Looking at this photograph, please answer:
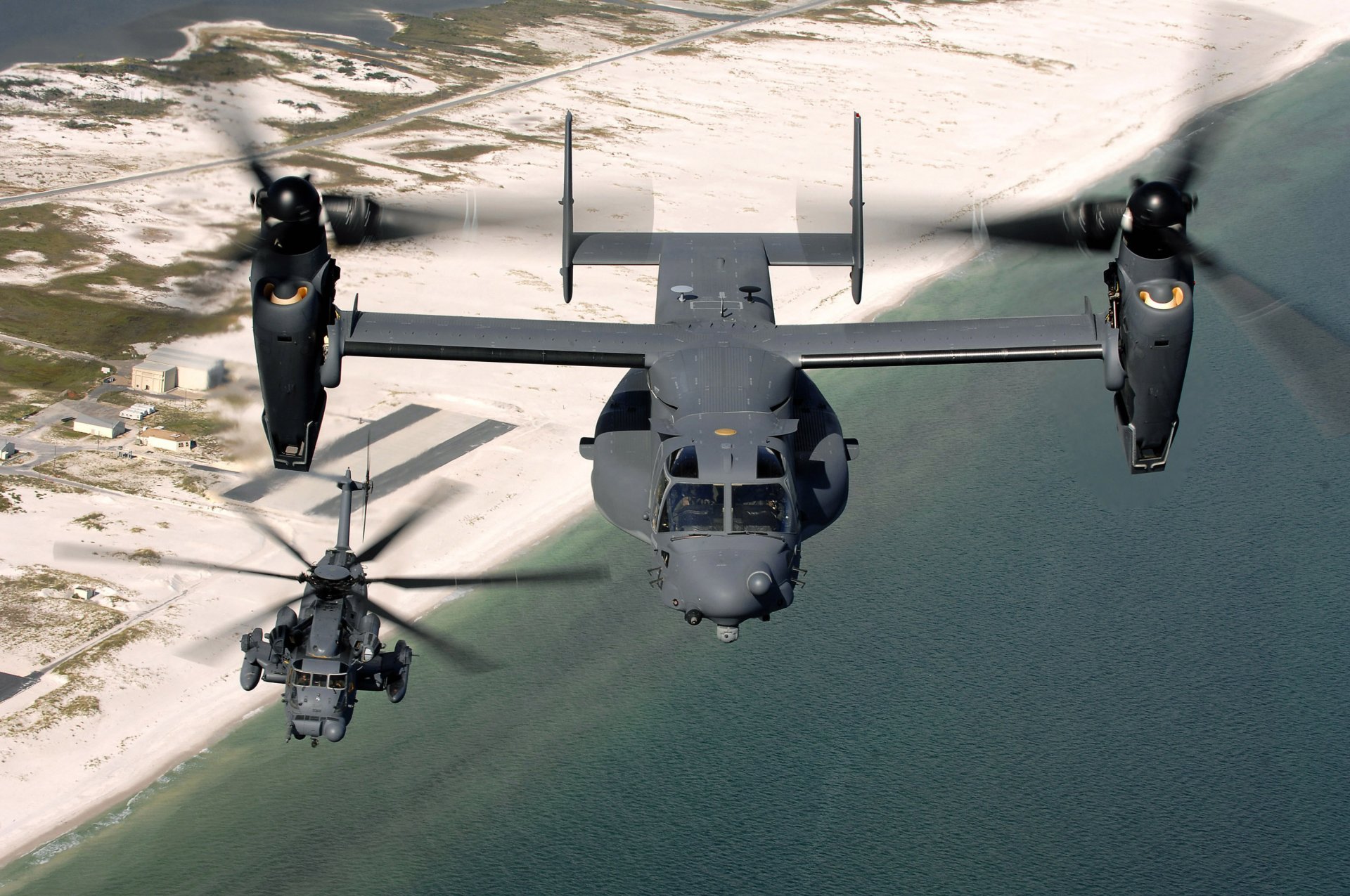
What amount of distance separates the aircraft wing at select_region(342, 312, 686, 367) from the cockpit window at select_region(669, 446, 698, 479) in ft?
12.1

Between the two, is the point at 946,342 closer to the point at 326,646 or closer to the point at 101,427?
the point at 326,646

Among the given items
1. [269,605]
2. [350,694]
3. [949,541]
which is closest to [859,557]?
[949,541]

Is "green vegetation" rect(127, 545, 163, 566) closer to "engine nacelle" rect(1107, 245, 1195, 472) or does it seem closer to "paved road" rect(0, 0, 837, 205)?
"paved road" rect(0, 0, 837, 205)

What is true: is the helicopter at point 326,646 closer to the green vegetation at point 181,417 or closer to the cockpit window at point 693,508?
the cockpit window at point 693,508

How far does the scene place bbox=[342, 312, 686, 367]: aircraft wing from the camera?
1307 inches

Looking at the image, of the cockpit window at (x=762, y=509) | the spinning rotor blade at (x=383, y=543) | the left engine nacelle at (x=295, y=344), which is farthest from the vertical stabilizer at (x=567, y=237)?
the cockpit window at (x=762, y=509)

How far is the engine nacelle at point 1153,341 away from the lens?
100 ft

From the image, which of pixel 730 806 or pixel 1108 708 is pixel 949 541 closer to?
pixel 1108 708

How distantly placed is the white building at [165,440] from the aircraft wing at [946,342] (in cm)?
2713

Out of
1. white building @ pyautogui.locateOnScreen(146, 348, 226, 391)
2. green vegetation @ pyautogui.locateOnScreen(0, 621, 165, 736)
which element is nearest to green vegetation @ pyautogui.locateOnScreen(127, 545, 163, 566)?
green vegetation @ pyautogui.locateOnScreen(0, 621, 165, 736)

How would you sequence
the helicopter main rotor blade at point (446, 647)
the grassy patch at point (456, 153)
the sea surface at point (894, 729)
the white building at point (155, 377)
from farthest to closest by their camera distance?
the grassy patch at point (456, 153), the white building at point (155, 377), the sea surface at point (894, 729), the helicopter main rotor blade at point (446, 647)

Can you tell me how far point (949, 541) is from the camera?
54.5 m

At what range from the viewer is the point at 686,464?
3022 centimetres

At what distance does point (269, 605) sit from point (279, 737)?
4.56 meters
